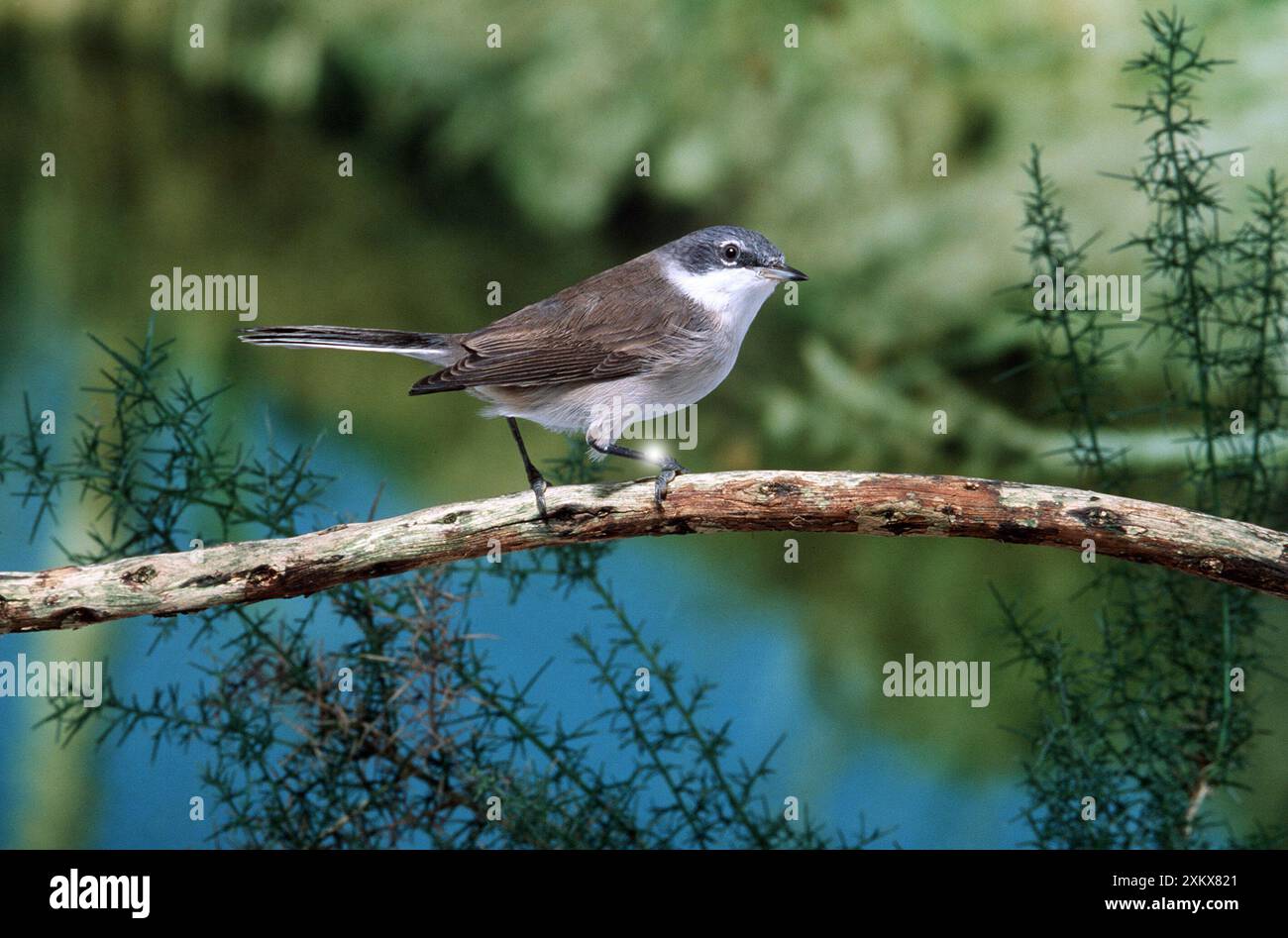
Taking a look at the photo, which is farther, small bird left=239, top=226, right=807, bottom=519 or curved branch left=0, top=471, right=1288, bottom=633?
small bird left=239, top=226, right=807, bottom=519

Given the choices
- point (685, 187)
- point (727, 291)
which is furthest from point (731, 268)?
point (685, 187)

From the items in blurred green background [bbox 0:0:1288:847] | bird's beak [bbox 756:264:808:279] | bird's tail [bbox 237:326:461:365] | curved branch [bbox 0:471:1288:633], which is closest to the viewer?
curved branch [bbox 0:471:1288:633]

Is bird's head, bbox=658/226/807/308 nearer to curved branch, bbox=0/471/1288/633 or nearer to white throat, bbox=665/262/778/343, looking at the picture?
white throat, bbox=665/262/778/343

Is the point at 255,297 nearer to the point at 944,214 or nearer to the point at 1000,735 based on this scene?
the point at 944,214

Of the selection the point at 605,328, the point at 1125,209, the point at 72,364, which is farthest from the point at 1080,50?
the point at 72,364

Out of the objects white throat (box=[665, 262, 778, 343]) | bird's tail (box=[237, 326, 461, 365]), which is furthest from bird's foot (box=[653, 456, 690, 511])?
bird's tail (box=[237, 326, 461, 365])

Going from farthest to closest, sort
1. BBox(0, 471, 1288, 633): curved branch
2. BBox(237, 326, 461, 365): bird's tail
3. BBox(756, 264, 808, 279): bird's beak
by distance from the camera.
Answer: BBox(756, 264, 808, 279): bird's beak
BBox(237, 326, 461, 365): bird's tail
BBox(0, 471, 1288, 633): curved branch

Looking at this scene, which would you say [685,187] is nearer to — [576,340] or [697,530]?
[576,340]
